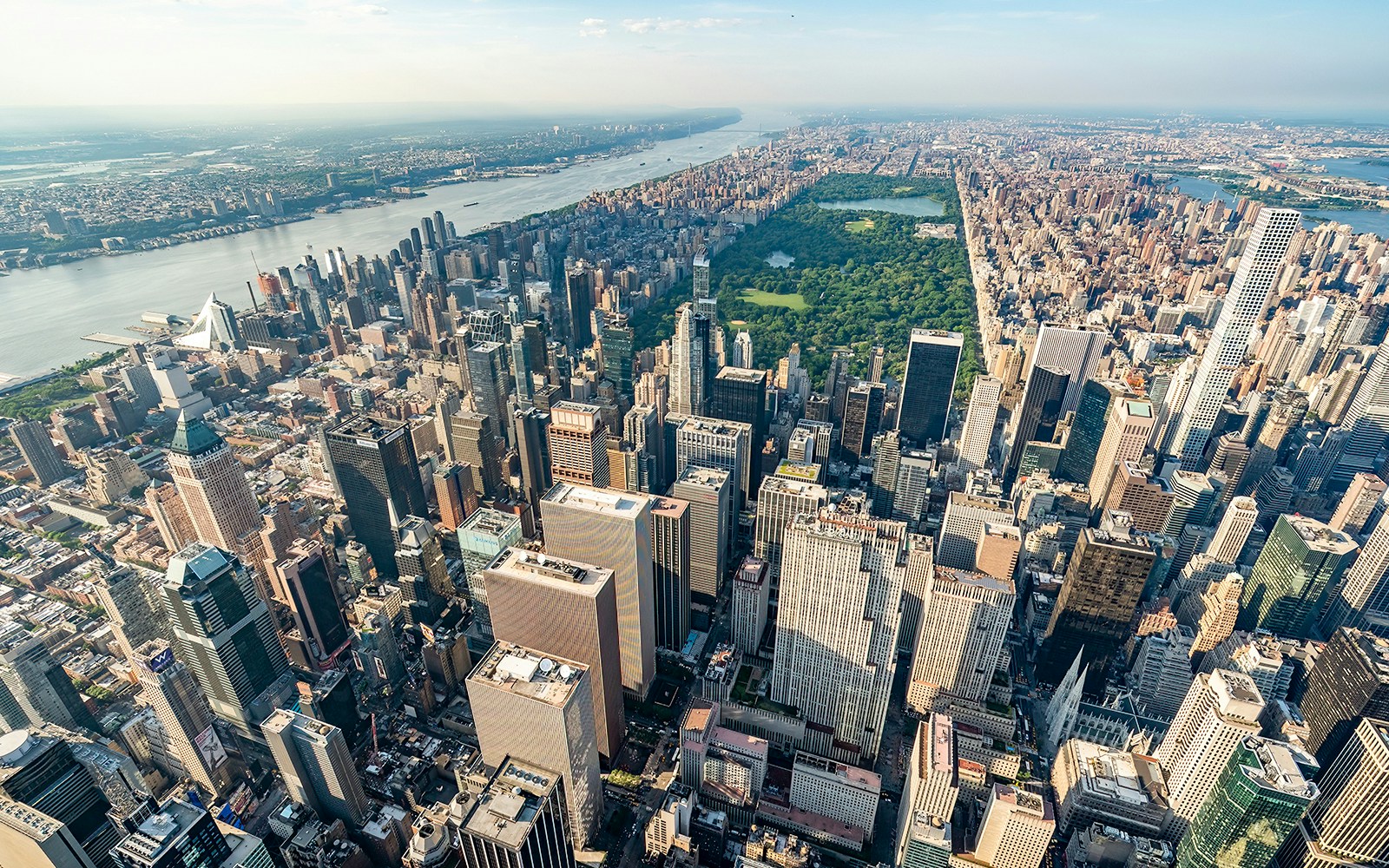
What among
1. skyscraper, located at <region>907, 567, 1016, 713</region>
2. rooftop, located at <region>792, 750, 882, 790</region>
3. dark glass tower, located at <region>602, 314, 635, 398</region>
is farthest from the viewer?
dark glass tower, located at <region>602, 314, 635, 398</region>

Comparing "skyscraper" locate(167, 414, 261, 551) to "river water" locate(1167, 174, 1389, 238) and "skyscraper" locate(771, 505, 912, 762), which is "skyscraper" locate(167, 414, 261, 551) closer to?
"skyscraper" locate(771, 505, 912, 762)

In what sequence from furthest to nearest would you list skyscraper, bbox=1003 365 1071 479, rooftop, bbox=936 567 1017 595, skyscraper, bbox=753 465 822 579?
skyscraper, bbox=1003 365 1071 479, skyscraper, bbox=753 465 822 579, rooftop, bbox=936 567 1017 595

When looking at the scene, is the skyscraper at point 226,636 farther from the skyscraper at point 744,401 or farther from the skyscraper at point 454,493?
the skyscraper at point 744,401

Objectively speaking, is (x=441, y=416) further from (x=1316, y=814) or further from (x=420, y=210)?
(x=420, y=210)

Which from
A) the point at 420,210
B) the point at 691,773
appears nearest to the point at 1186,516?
the point at 691,773

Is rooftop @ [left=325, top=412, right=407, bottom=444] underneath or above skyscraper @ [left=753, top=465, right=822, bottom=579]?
above

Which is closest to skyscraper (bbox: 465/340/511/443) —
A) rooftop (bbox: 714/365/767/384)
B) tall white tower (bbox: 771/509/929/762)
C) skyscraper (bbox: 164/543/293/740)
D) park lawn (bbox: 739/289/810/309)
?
rooftop (bbox: 714/365/767/384)
